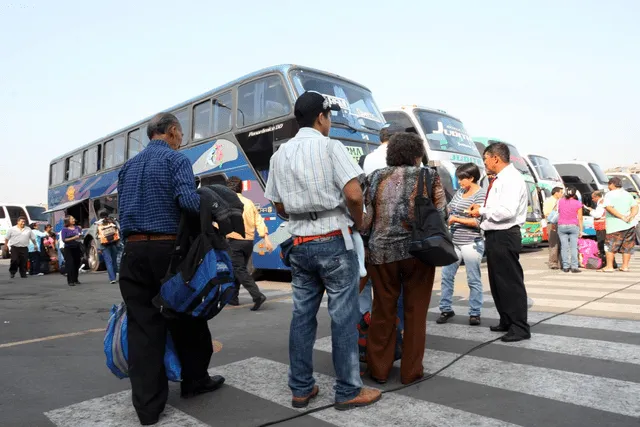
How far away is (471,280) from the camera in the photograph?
5539 mm

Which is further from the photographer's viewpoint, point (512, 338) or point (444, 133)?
point (444, 133)

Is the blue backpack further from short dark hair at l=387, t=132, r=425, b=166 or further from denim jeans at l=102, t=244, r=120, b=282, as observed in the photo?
denim jeans at l=102, t=244, r=120, b=282

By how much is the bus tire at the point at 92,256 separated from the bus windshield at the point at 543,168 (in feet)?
52.3

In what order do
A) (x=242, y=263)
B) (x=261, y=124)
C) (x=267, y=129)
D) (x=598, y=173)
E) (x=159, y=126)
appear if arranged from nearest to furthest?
(x=159, y=126) < (x=242, y=263) < (x=267, y=129) < (x=261, y=124) < (x=598, y=173)

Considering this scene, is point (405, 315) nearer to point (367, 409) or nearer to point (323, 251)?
point (367, 409)

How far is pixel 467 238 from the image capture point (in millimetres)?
5605

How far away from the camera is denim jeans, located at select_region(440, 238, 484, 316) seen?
5453 mm

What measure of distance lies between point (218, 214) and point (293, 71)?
284 inches

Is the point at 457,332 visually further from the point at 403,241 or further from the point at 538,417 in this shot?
the point at 538,417

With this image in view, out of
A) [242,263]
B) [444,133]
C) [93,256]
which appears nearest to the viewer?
[242,263]

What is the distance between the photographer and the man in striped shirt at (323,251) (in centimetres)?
311

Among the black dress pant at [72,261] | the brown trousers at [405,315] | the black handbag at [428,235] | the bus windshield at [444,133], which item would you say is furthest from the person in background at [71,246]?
the black handbag at [428,235]

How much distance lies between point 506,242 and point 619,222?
6.69 meters

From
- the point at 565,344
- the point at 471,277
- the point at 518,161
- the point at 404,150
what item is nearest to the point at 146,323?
the point at 404,150
